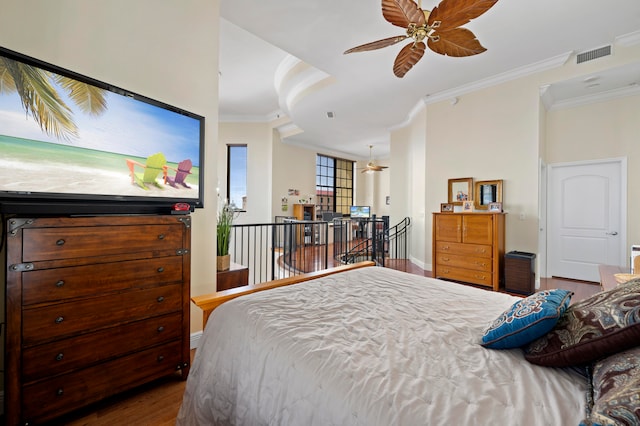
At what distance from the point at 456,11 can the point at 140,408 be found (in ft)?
11.6

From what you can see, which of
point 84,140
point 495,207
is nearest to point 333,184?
point 495,207

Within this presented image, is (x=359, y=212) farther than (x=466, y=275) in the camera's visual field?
Yes

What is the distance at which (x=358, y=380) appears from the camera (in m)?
0.85

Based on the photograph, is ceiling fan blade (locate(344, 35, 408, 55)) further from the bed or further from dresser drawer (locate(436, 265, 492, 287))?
dresser drawer (locate(436, 265, 492, 287))

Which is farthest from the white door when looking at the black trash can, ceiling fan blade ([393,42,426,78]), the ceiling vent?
ceiling fan blade ([393,42,426,78])

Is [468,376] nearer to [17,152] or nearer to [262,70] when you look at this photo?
[17,152]

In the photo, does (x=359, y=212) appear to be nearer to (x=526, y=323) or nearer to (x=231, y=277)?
(x=231, y=277)

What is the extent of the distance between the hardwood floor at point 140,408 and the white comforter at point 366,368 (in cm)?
37

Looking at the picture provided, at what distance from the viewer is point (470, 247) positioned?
14.1 feet

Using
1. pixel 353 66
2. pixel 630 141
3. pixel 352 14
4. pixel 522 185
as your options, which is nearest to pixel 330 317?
pixel 352 14

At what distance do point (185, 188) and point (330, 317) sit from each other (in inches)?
66.8

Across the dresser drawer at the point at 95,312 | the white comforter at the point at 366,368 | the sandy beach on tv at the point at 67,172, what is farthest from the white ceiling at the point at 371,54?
the white comforter at the point at 366,368

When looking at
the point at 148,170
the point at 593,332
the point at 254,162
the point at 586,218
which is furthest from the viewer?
the point at 254,162

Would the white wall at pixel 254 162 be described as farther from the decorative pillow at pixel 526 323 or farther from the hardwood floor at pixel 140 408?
the decorative pillow at pixel 526 323
